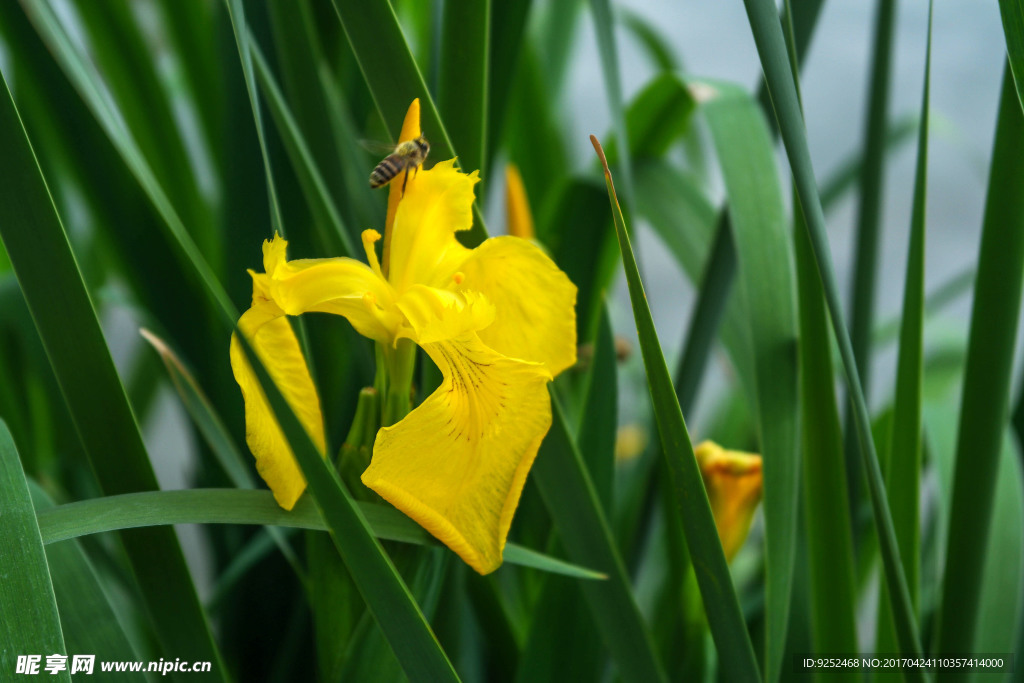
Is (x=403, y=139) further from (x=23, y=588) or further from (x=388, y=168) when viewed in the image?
(x=23, y=588)

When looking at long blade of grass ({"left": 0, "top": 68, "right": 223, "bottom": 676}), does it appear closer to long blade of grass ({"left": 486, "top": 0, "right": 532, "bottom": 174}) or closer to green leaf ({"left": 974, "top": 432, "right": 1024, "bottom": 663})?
long blade of grass ({"left": 486, "top": 0, "right": 532, "bottom": 174})

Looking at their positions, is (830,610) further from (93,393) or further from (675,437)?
(93,393)

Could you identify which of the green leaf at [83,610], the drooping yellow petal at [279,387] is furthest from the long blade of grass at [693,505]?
the green leaf at [83,610]

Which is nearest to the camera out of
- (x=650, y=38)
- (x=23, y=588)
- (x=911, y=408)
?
(x=23, y=588)

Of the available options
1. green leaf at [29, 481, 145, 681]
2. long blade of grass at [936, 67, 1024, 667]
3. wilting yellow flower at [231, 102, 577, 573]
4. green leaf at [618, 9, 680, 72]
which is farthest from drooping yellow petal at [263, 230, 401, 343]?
green leaf at [618, 9, 680, 72]

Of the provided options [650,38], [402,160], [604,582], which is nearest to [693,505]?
[604,582]

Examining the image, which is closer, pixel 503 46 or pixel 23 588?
pixel 23 588

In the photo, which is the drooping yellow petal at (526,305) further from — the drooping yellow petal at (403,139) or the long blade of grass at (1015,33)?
the long blade of grass at (1015,33)

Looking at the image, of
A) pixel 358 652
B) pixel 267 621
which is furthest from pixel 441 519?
pixel 267 621
